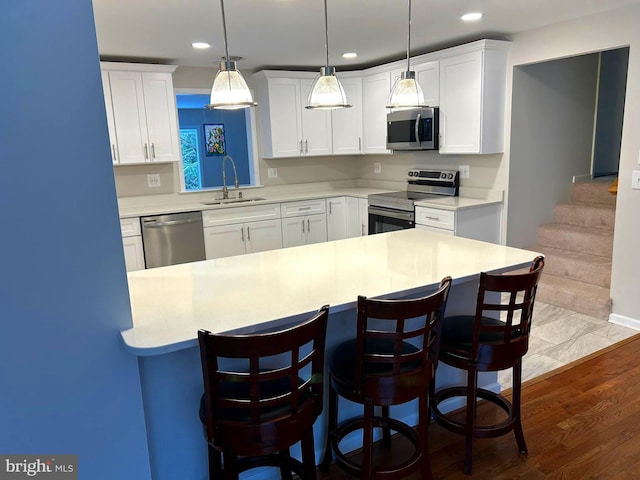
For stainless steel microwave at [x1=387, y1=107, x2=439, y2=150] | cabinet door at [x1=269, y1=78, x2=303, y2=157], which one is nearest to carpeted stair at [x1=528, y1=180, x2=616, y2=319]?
stainless steel microwave at [x1=387, y1=107, x2=439, y2=150]

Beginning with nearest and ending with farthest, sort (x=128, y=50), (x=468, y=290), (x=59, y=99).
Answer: (x=59, y=99) < (x=468, y=290) < (x=128, y=50)

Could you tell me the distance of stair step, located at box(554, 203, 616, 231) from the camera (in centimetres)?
425

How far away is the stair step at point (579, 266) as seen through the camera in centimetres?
388

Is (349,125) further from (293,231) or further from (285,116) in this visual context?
(293,231)

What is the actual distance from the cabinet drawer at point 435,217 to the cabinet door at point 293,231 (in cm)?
137

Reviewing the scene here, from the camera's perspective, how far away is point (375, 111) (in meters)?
5.12

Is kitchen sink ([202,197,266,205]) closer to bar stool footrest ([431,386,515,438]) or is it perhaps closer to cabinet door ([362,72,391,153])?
cabinet door ([362,72,391,153])

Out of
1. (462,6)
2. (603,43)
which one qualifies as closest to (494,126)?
(603,43)

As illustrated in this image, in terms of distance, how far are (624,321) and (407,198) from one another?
2.11 meters

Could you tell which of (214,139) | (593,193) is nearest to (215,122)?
(214,139)

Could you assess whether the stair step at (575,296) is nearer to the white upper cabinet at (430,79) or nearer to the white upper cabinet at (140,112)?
the white upper cabinet at (430,79)

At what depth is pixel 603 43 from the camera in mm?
3361

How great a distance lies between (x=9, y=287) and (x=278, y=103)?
13.2 ft

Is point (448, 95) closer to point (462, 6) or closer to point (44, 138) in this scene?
point (462, 6)
